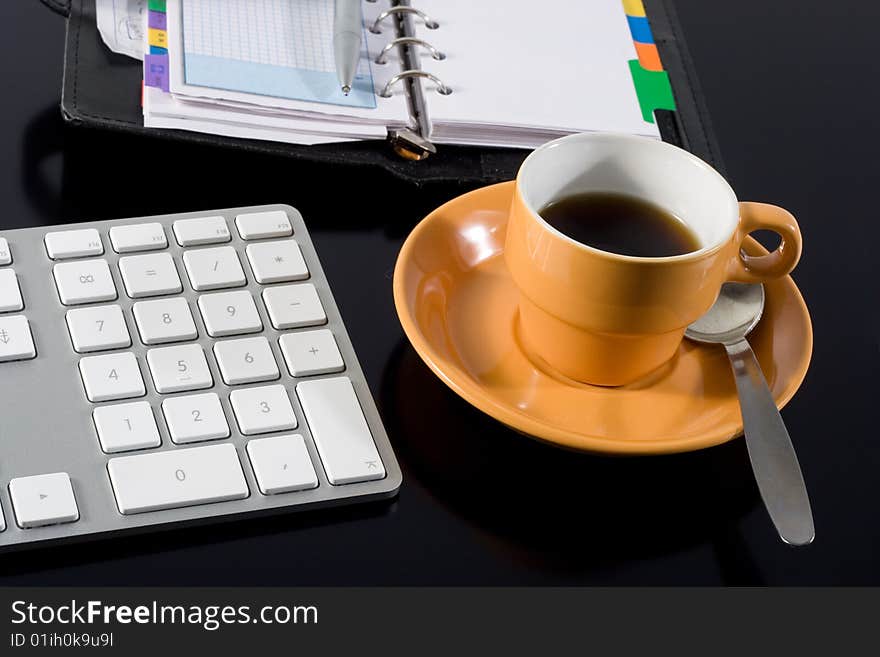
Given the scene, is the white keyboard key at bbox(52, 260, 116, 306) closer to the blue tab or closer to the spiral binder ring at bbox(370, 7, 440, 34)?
the spiral binder ring at bbox(370, 7, 440, 34)

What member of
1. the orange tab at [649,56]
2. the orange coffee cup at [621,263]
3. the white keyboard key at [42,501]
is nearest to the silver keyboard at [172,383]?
the white keyboard key at [42,501]

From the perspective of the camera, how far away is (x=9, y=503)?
1.77 ft

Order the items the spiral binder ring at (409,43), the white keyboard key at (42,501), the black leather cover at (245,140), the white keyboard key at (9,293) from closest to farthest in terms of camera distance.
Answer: the white keyboard key at (42,501) < the white keyboard key at (9,293) < the black leather cover at (245,140) < the spiral binder ring at (409,43)

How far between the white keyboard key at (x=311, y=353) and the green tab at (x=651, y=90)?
360 mm

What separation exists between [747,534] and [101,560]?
0.34 metres

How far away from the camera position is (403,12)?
93 cm

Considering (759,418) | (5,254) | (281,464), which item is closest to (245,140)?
(5,254)

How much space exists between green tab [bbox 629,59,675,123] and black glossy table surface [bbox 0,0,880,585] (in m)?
0.07

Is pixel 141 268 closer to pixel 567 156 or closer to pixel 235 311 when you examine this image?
pixel 235 311

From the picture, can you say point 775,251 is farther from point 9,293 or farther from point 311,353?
point 9,293

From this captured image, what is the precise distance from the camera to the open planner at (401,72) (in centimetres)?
80

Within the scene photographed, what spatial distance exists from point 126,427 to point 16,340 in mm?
92

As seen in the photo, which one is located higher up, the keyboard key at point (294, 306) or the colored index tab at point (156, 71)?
the colored index tab at point (156, 71)

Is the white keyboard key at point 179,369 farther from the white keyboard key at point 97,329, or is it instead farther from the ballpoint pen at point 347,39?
the ballpoint pen at point 347,39
